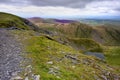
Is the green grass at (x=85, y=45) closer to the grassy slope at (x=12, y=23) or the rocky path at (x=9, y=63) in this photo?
the grassy slope at (x=12, y=23)

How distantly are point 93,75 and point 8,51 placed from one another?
14.9m

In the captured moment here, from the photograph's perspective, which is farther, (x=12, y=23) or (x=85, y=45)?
(x=85, y=45)

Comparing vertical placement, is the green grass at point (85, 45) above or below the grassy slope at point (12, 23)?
below

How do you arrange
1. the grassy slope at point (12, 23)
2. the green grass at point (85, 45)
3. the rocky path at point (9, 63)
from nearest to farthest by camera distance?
the rocky path at point (9, 63) < the grassy slope at point (12, 23) < the green grass at point (85, 45)

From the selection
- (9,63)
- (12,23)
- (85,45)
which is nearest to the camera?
(9,63)

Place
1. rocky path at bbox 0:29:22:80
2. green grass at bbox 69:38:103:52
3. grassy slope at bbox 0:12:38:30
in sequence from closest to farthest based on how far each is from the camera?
rocky path at bbox 0:29:22:80 → grassy slope at bbox 0:12:38:30 → green grass at bbox 69:38:103:52

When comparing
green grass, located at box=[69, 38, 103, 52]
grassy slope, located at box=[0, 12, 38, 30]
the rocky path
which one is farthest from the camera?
green grass, located at box=[69, 38, 103, 52]

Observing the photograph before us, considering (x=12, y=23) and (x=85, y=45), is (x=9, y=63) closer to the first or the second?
(x=12, y=23)

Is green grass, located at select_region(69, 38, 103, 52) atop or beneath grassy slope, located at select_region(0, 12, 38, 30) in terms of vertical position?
beneath

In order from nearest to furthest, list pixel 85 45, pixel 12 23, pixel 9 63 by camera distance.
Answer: pixel 9 63
pixel 12 23
pixel 85 45

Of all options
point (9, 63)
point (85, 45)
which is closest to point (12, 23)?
point (85, 45)

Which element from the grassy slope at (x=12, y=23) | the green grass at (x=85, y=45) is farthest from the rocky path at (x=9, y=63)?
the green grass at (x=85, y=45)

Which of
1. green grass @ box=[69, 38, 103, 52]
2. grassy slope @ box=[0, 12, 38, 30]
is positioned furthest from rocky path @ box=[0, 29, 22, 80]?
green grass @ box=[69, 38, 103, 52]

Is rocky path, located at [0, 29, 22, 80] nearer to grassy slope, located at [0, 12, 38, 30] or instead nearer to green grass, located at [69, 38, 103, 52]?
grassy slope, located at [0, 12, 38, 30]
